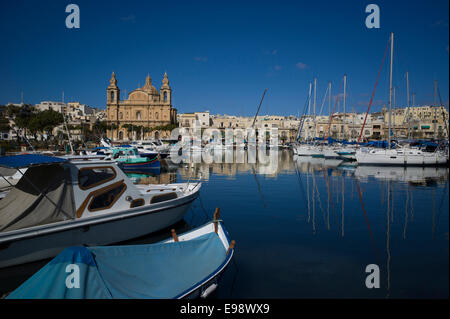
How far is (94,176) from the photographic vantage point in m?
7.38

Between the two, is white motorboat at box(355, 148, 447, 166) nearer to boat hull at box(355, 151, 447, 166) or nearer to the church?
boat hull at box(355, 151, 447, 166)

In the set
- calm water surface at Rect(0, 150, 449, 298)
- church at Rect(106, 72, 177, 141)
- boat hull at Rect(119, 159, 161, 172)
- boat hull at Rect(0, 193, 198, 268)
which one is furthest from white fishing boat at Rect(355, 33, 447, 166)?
church at Rect(106, 72, 177, 141)

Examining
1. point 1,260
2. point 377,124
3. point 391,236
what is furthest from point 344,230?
point 377,124

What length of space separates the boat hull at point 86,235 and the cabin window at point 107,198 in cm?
39

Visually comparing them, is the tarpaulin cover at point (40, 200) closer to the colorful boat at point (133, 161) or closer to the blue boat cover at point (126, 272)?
the blue boat cover at point (126, 272)

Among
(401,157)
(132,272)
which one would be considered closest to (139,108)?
(401,157)

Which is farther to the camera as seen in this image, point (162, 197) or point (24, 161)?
point (162, 197)

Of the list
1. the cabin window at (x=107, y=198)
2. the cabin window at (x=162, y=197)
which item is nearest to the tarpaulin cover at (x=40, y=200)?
the cabin window at (x=107, y=198)

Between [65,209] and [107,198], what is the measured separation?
36.7 inches

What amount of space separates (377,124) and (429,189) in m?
92.4

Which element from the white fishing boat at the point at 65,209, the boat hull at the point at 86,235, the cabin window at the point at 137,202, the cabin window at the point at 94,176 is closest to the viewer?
the boat hull at the point at 86,235

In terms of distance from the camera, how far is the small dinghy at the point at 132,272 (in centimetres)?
389

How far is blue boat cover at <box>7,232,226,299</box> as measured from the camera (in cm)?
A: 388

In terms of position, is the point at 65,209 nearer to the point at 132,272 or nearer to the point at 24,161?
the point at 24,161
